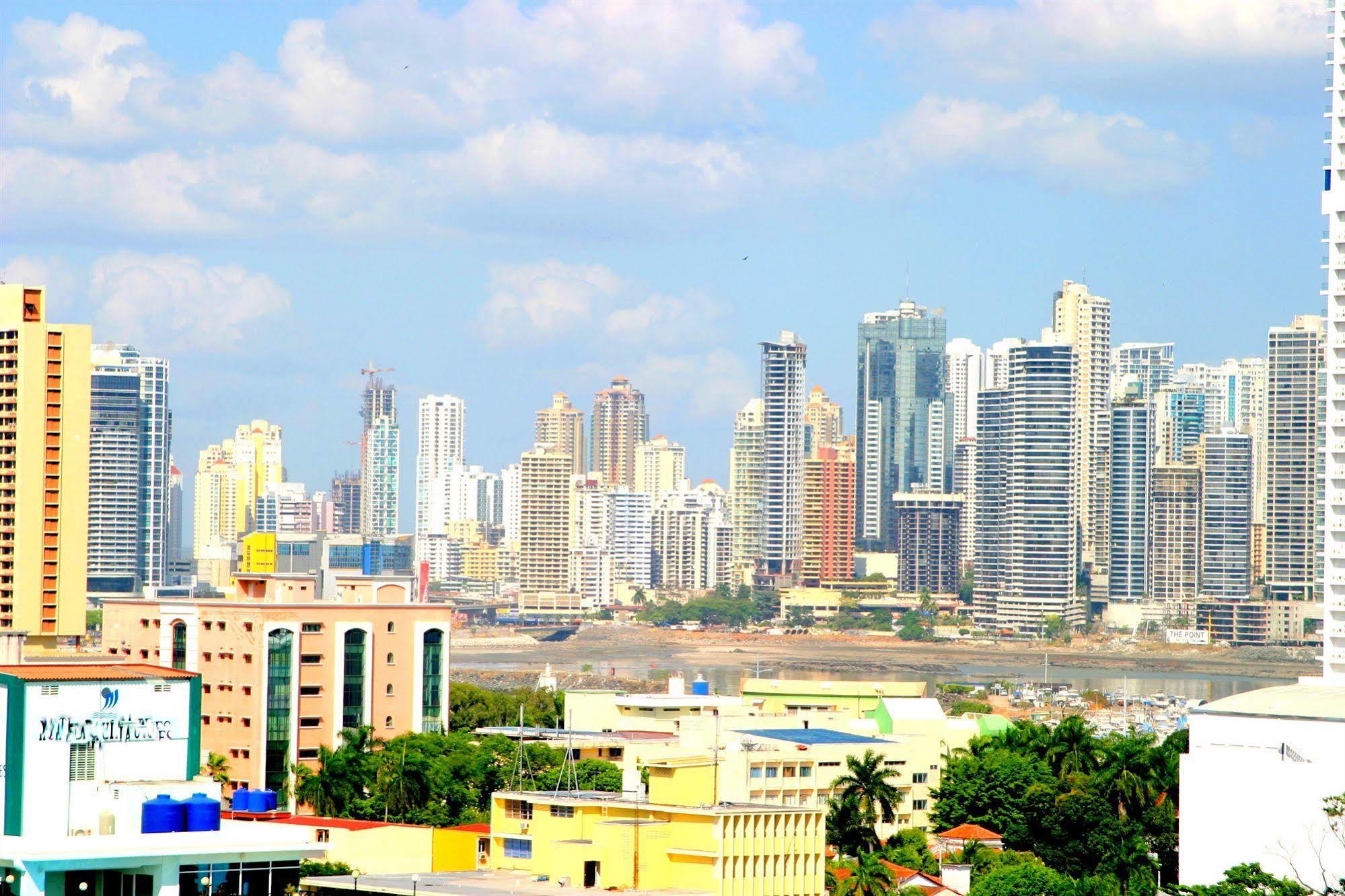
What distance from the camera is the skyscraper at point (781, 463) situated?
170250 millimetres

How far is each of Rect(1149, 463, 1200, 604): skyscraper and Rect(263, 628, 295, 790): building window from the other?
10584 cm

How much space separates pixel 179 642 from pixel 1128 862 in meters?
19.5

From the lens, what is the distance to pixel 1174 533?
144m

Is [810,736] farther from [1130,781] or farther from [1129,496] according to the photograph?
[1129,496]

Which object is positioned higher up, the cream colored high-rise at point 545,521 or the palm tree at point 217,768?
the cream colored high-rise at point 545,521

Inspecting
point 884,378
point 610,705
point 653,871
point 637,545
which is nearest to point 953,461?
point 884,378

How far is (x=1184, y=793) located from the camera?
2850 cm

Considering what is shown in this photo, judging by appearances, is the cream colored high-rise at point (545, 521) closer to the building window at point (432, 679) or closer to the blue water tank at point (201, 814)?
the building window at point (432, 679)

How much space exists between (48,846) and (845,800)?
1814 cm

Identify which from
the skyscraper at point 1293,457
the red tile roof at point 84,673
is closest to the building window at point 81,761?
the red tile roof at point 84,673

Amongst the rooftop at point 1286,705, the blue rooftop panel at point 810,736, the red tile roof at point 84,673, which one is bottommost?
the blue rooftop panel at point 810,736

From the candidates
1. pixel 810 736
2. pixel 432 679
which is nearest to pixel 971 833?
pixel 810 736

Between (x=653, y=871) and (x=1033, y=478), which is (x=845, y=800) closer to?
(x=653, y=871)

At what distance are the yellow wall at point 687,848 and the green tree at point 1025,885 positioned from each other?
5.18 metres
